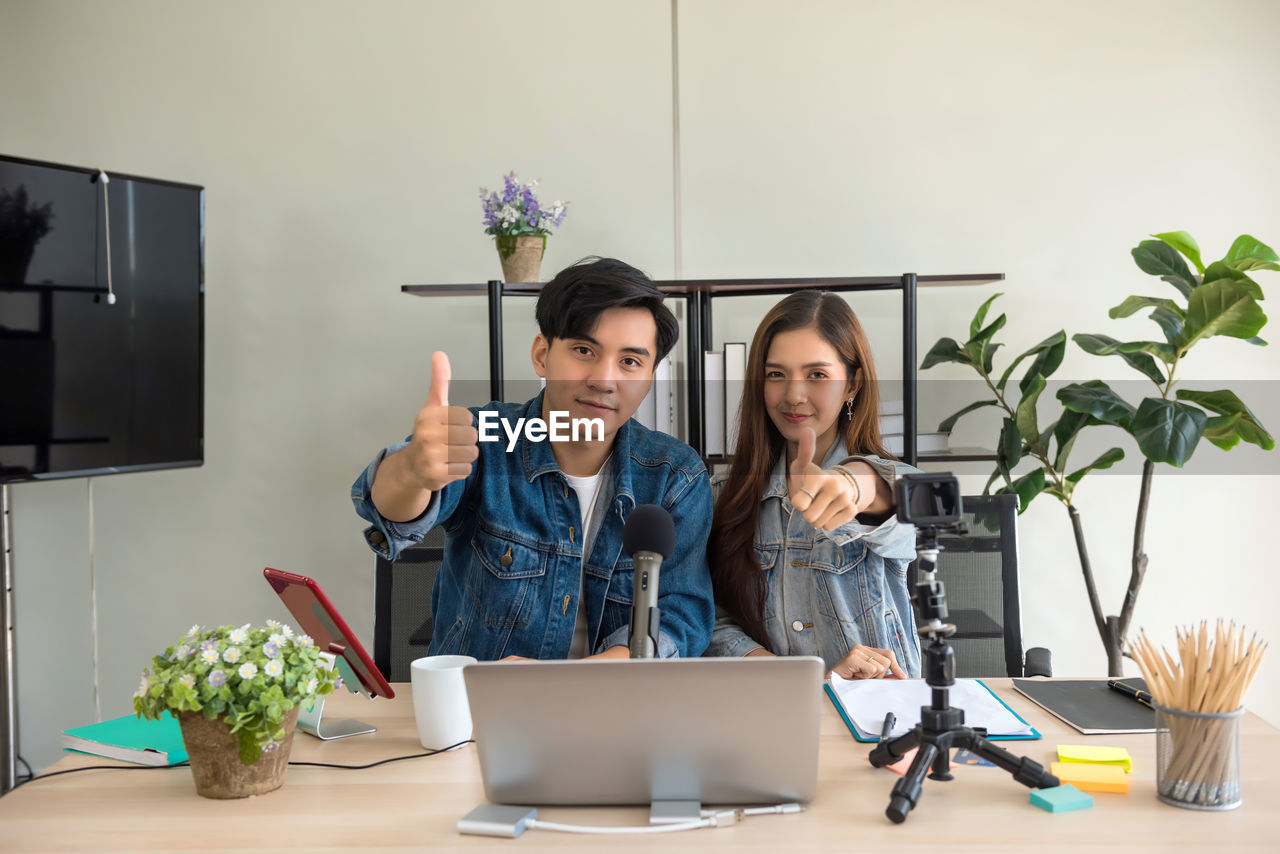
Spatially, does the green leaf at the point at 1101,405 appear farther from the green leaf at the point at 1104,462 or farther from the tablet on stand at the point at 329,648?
the tablet on stand at the point at 329,648

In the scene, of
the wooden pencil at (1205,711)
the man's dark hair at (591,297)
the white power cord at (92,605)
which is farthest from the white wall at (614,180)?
the wooden pencil at (1205,711)

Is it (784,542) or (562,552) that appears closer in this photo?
(562,552)

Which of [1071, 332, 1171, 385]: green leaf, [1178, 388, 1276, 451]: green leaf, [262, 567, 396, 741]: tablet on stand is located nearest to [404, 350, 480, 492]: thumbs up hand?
[262, 567, 396, 741]: tablet on stand

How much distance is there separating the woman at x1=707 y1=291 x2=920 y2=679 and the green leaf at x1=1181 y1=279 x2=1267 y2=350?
1054 millimetres

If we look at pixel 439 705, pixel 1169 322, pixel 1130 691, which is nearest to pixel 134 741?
pixel 439 705

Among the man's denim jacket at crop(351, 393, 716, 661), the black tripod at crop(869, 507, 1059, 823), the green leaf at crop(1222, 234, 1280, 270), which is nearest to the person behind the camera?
the black tripod at crop(869, 507, 1059, 823)

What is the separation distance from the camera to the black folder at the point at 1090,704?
124 centimetres

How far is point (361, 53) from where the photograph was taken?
2.79 metres

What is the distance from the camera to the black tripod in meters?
1.03

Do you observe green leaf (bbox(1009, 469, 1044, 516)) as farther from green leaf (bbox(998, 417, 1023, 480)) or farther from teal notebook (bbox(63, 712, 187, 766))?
teal notebook (bbox(63, 712, 187, 766))

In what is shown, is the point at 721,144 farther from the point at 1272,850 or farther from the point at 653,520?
the point at 1272,850

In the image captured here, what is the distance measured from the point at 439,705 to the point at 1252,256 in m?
2.24

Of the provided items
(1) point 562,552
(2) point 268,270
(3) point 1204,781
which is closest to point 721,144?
(2) point 268,270

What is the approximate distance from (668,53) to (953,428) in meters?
1.39
